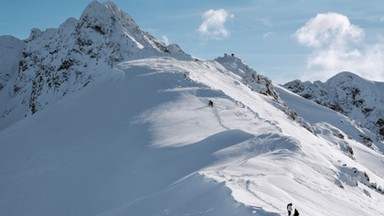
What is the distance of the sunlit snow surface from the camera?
45.2ft

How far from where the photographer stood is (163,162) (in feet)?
65.5

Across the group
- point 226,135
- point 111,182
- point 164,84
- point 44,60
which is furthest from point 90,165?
point 44,60

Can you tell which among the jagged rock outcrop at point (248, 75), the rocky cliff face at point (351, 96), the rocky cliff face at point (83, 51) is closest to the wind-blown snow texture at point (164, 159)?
the jagged rock outcrop at point (248, 75)

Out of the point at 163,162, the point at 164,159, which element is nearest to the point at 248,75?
the point at 164,159

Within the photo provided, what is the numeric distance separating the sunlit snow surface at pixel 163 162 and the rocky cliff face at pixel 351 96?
11249 cm

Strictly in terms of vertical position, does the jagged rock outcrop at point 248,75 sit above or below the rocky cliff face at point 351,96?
above

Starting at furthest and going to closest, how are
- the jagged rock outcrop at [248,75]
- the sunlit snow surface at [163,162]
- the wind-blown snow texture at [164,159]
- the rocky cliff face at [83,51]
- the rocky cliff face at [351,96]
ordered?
the rocky cliff face at [351,96] → the rocky cliff face at [83,51] → the jagged rock outcrop at [248,75] → the wind-blown snow texture at [164,159] → the sunlit snow surface at [163,162]

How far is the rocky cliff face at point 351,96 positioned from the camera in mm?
138375

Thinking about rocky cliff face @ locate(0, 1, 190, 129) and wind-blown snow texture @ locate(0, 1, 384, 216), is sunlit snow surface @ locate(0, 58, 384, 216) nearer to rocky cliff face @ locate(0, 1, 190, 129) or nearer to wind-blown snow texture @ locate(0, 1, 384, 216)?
wind-blown snow texture @ locate(0, 1, 384, 216)

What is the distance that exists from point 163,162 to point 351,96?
145930 millimetres

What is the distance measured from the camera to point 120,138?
25.3 meters

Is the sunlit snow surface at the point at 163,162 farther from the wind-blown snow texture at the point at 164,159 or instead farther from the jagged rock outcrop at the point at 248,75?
the jagged rock outcrop at the point at 248,75

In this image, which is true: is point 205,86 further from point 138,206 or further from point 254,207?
point 254,207

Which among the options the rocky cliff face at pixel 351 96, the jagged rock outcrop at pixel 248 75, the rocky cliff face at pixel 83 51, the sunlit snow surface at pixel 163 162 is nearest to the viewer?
the sunlit snow surface at pixel 163 162
